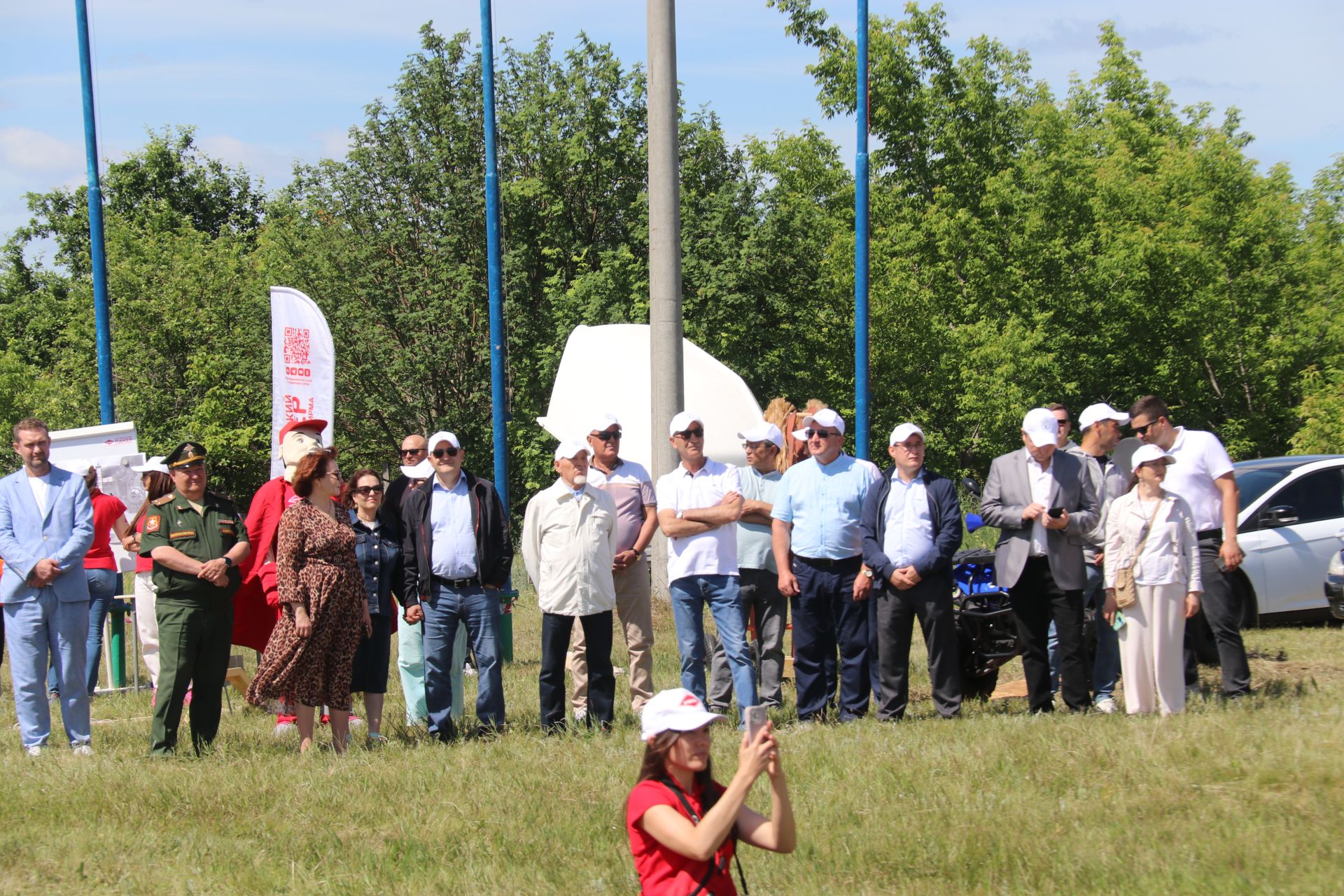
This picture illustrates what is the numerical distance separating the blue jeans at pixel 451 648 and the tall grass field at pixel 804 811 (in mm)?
455

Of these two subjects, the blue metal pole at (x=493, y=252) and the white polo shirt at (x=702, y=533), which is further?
the blue metal pole at (x=493, y=252)

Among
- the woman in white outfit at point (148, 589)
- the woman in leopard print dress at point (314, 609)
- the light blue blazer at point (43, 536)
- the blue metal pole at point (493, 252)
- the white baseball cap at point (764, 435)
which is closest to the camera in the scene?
the woman in leopard print dress at point (314, 609)

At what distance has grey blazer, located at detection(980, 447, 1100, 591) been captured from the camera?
819cm

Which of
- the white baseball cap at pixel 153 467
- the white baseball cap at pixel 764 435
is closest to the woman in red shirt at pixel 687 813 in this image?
the white baseball cap at pixel 764 435

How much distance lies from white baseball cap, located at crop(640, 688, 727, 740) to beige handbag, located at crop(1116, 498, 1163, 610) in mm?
4671

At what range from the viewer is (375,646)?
8.66 meters

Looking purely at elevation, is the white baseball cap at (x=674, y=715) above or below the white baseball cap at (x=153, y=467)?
below

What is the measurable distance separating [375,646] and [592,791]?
2469mm

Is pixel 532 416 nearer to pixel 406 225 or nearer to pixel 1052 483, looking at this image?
pixel 406 225

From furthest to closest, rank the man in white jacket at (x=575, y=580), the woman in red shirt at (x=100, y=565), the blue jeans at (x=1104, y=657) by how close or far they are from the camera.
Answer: the woman in red shirt at (x=100, y=565) < the blue jeans at (x=1104, y=657) < the man in white jacket at (x=575, y=580)

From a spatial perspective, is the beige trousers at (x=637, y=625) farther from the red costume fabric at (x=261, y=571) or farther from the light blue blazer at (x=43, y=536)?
the light blue blazer at (x=43, y=536)

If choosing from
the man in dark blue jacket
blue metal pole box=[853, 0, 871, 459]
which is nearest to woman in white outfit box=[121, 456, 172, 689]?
the man in dark blue jacket

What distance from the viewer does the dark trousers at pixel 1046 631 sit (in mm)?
8266

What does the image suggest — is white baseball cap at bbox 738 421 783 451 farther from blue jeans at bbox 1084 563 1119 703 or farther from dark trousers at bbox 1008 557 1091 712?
blue jeans at bbox 1084 563 1119 703
